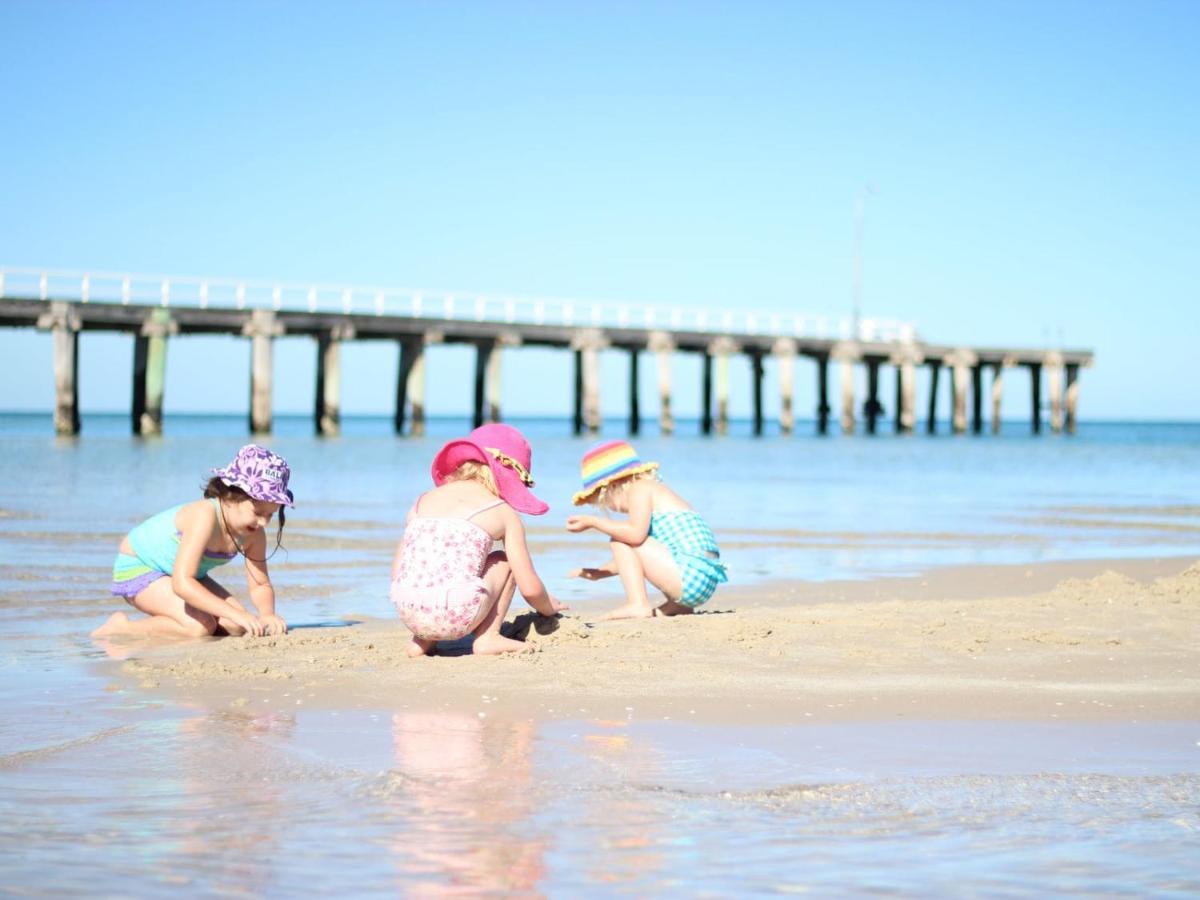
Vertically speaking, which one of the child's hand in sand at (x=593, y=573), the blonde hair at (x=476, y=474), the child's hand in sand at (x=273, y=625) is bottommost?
the child's hand in sand at (x=273, y=625)

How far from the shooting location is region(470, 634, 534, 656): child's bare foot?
19.4 ft

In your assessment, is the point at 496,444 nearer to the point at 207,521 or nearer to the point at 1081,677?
the point at 207,521

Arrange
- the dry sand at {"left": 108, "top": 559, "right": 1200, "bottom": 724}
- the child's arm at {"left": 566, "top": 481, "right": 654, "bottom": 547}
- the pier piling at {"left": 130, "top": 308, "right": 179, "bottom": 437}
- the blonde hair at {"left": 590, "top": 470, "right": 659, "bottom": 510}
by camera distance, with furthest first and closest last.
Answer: the pier piling at {"left": 130, "top": 308, "right": 179, "bottom": 437}
the blonde hair at {"left": 590, "top": 470, "right": 659, "bottom": 510}
the child's arm at {"left": 566, "top": 481, "right": 654, "bottom": 547}
the dry sand at {"left": 108, "top": 559, "right": 1200, "bottom": 724}

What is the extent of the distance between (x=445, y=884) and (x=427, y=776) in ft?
3.06

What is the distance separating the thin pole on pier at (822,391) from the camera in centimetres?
4828

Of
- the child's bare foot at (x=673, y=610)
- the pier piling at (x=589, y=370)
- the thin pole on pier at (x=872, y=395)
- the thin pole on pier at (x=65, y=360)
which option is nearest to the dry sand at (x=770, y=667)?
the child's bare foot at (x=673, y=610)

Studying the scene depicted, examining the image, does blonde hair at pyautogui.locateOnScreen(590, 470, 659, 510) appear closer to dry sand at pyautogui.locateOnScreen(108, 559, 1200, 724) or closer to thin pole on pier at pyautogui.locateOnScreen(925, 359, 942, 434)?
dry sand at pyautogui.locateOnScreen(108, 559, 1200, 724)

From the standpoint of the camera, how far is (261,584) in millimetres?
6805

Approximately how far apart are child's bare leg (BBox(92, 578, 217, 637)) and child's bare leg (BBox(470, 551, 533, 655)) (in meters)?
1.55

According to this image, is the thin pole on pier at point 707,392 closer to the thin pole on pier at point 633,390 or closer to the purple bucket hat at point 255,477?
the thin pole on pier at point 633,390

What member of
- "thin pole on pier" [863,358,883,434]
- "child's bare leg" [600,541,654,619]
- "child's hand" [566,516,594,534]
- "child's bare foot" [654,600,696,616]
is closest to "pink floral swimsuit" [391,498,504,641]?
"child's hand" [566,516,594,534]

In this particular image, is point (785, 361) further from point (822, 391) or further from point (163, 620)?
point (163, 620)

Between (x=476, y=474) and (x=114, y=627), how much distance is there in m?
2.02

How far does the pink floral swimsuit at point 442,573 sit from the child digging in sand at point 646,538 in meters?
1.19
